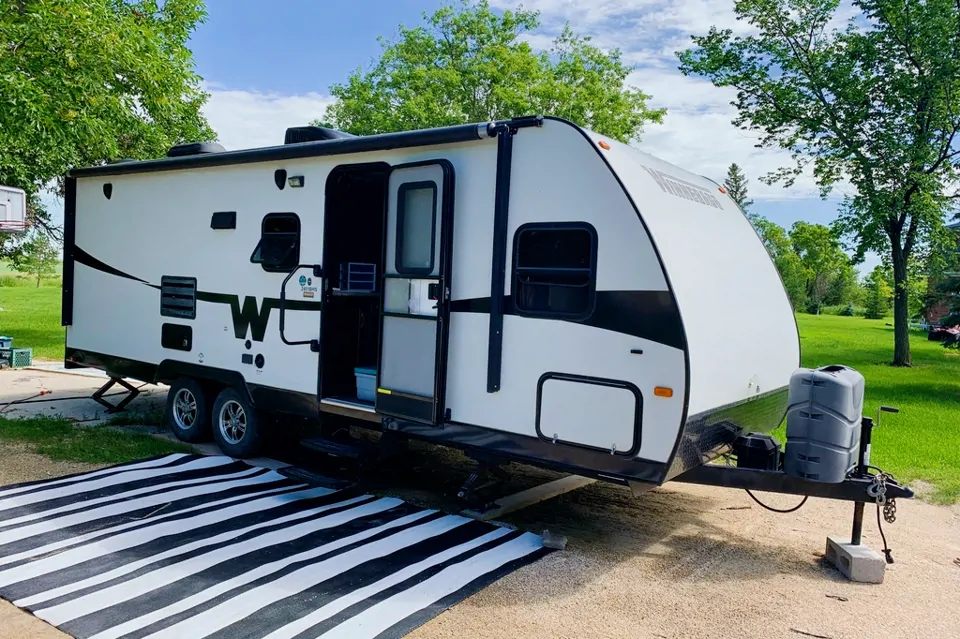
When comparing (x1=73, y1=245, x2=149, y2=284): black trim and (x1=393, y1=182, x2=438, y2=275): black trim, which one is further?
(x1=73, y1=245, x2=149, y2=284): black trim

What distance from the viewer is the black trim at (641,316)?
4703 mm

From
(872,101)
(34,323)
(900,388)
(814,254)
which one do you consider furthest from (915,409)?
(814,254)

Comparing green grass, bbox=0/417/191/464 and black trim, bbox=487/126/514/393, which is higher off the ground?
black trim, bbox=487/126/514/393

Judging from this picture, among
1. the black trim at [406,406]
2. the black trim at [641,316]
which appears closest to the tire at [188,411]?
the black trim at [406,406]

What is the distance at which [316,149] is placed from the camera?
6.58 metres

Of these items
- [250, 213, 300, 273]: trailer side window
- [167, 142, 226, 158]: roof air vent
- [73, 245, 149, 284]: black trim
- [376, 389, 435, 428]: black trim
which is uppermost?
[167, 142, 226, 158]: roof air vent

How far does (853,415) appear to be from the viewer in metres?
5.25

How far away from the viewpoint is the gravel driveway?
430 cm

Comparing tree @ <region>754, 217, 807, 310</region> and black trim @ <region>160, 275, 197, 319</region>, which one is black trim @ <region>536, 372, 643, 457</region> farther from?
tree @ <region>754, 217, 807, 310</region>

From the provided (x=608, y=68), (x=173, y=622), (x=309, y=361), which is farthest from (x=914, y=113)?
(x=173, y=622)

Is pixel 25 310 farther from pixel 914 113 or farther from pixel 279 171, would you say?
pixel 914 113

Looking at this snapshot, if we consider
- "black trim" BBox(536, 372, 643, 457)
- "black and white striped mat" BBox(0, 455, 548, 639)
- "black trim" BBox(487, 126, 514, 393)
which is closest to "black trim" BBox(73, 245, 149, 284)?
"black and white striped mat" BBox(0, 455, 548, 639)

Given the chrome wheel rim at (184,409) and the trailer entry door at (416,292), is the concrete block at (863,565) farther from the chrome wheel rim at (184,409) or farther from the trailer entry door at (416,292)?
the chrome wheel rim at (184,409)

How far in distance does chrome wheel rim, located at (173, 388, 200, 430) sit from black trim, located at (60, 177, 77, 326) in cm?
222
